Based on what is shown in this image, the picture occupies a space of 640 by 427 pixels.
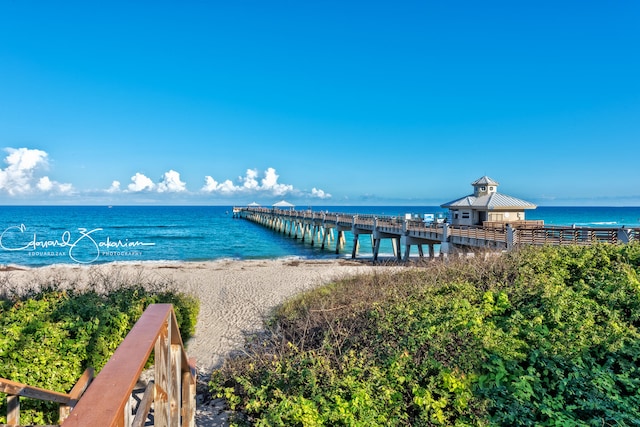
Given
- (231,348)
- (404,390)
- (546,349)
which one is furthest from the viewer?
(231,348)

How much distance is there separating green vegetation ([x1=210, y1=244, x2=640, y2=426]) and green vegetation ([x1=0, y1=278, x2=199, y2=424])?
7.90 ft

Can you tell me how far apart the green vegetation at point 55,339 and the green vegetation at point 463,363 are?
2408 mm

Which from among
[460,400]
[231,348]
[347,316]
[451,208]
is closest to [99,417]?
[460,400]

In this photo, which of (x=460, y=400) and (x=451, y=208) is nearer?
(x=460, y=400)

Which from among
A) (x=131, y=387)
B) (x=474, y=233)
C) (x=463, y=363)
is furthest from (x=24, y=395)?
(x=474, y=233)

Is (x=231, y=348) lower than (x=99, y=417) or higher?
lower

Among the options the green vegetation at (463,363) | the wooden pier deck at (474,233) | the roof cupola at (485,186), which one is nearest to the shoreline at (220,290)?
the green vegetation at (463,363)

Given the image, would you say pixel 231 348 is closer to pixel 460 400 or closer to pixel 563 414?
pixel 460 400

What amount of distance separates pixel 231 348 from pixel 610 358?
27.3 feet

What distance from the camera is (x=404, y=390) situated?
5.37 meters

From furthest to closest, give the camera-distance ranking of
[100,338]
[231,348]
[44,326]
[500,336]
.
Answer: [231,348] < [100,338] < [44,326] < [500,336]

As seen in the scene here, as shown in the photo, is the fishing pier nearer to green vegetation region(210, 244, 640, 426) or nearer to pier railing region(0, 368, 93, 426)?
green vegetation region(210, 244, 640, 426)

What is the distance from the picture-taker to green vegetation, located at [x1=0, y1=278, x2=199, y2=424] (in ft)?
19.3

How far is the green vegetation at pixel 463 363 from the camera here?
492 cm
